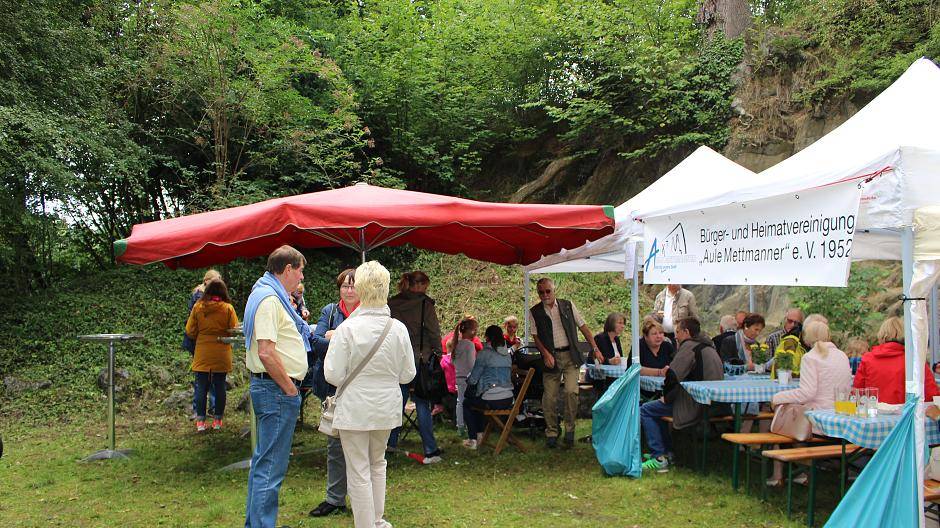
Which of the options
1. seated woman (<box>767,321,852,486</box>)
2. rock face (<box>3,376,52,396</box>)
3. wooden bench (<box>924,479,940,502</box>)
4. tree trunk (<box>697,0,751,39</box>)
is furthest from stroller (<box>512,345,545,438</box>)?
tree trunk (<box>697,0,751,39</box>)

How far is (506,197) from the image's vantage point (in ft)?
58.0

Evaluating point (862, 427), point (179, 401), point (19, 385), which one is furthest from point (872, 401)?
point (19, 385)

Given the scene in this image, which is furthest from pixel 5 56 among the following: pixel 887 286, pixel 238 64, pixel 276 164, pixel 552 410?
pixel 887 286

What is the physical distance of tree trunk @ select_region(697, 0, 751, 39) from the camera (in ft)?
51.1

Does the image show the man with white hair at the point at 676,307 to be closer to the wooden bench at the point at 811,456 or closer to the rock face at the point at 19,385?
the wooden bench at the point at 811,456

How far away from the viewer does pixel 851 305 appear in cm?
1066

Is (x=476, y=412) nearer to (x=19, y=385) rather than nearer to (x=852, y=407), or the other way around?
(x=852, y=407)

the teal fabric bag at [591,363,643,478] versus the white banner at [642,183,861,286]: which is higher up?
the white banner at [642,183,861,286]

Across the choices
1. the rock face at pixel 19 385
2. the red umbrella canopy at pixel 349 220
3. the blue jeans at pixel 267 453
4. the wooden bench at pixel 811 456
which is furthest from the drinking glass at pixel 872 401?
the rock face at pixel 19 385

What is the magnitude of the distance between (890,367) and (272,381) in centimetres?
396

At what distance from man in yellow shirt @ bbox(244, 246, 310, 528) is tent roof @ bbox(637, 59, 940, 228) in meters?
3.02

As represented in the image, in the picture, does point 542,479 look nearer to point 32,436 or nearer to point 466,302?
point 32,436

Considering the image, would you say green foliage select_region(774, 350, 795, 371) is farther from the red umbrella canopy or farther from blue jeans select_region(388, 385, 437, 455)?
blue jeans select_region(388, 385, 437, 455)

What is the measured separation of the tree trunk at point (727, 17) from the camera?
15570mm
